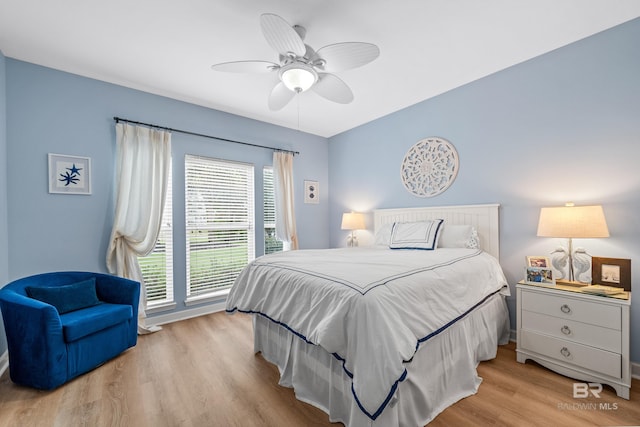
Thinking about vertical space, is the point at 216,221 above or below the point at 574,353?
above

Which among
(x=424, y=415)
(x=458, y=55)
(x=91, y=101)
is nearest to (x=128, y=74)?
(x=91, y=101)

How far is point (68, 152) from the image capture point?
256 cm

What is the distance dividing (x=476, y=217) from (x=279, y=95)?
2.37m

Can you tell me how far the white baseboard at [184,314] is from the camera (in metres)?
3.02

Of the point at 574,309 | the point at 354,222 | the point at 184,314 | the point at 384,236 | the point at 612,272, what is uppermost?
the point at 354,222

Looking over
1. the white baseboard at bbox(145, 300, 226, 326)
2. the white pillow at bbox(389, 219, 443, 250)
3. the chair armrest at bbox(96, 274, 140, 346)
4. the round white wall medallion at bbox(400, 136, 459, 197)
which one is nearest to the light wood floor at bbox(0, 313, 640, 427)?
the chair armrest at bbox(96, 274, 140, 346)

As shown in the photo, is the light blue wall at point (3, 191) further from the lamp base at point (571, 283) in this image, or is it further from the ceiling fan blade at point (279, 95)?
the lamp base at point (571, 283)

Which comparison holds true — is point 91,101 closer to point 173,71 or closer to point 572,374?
point 173,71

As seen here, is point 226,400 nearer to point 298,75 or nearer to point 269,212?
point 298,75

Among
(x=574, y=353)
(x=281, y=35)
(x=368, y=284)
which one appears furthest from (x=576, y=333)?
(x=281, y=35)

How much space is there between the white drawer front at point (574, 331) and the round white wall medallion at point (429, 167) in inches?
61.5

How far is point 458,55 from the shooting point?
7.87 ft

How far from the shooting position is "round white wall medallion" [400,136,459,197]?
309 cm

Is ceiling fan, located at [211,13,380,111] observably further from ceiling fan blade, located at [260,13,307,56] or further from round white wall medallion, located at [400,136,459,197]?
round white wall medallion, located at [400,136,459,197]
